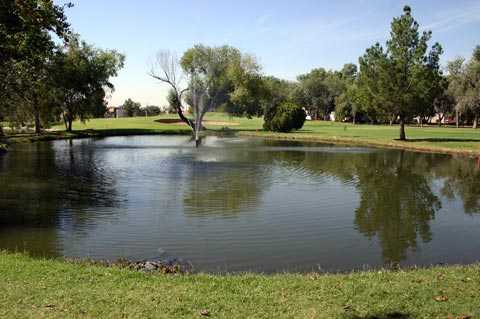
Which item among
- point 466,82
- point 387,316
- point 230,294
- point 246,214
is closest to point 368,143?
point 466,82

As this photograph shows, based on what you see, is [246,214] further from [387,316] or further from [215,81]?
[215,81]

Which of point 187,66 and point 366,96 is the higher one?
point 187,66

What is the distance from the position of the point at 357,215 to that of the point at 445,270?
745cm

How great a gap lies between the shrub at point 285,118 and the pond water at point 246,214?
41181 mm

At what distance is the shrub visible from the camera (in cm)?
7281

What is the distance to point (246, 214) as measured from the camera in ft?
55.7

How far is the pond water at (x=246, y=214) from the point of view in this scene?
12.4 metres

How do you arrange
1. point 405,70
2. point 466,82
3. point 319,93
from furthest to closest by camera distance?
1. point 319,93
2. point 466,82
3. point 405,70

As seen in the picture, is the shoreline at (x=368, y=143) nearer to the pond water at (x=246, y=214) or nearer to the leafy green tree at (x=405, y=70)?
the leafy green tree at (x=405, y=70)

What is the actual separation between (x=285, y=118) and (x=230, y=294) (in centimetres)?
6549

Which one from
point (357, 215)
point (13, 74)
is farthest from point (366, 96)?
point (357, 215)

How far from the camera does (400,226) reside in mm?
15586

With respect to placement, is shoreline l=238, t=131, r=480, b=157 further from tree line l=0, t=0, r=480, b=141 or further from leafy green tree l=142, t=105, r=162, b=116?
leafy green tree l=142, t=105, r=162, b=116

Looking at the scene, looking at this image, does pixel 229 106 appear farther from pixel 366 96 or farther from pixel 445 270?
pixel 445 270
